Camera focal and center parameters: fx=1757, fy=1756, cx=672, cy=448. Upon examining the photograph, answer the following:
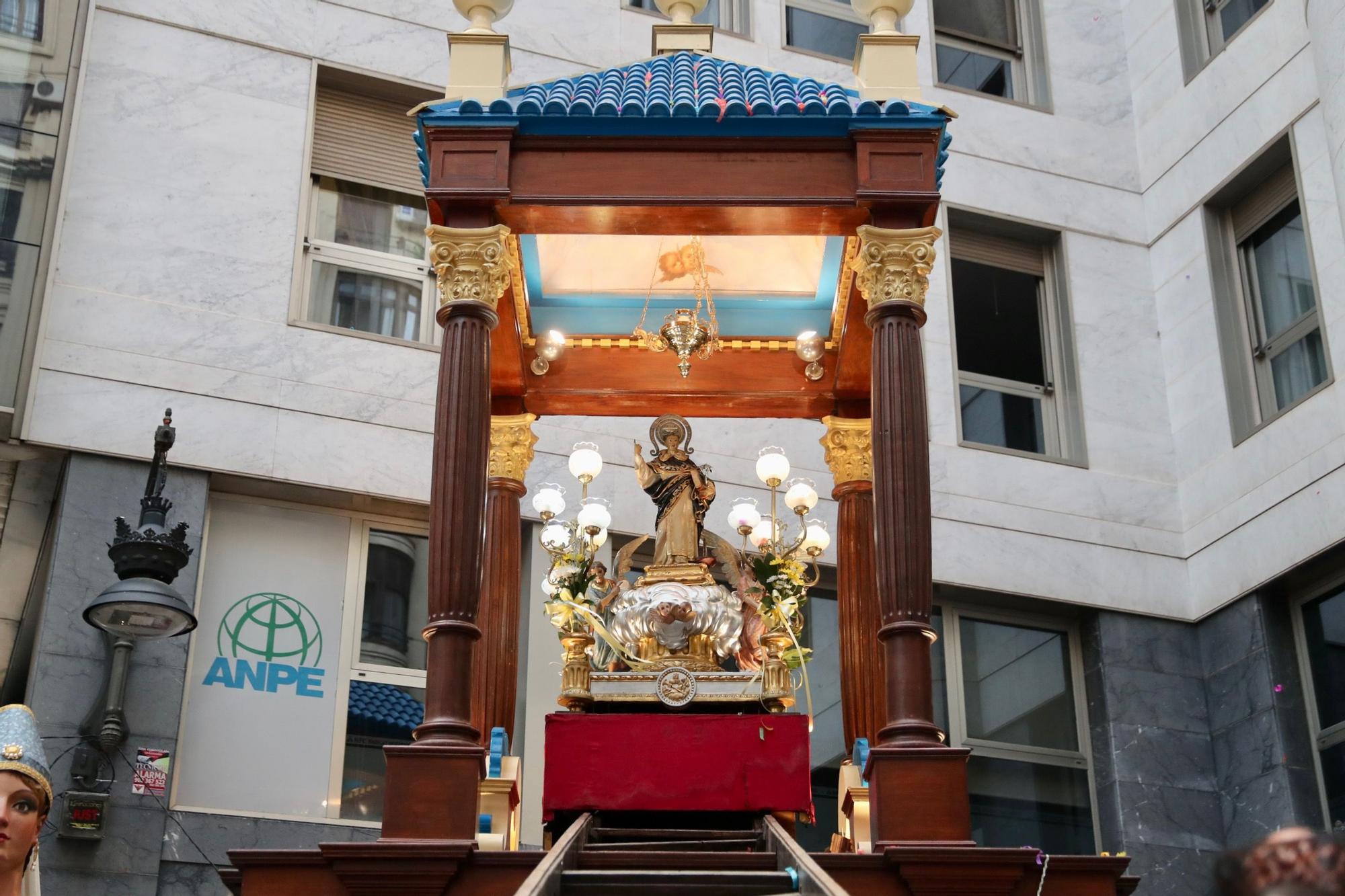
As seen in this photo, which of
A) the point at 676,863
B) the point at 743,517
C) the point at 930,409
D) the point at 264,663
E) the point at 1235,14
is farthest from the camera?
the point at 1235,14

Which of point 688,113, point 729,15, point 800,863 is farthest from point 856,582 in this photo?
point 729,15

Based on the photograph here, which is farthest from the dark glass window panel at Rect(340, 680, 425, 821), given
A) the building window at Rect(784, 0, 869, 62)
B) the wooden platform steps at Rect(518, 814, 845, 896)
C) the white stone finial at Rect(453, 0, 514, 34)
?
the building window at Rect(784, 0, 869, 62)

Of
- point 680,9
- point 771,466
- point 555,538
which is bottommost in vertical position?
point 555,538

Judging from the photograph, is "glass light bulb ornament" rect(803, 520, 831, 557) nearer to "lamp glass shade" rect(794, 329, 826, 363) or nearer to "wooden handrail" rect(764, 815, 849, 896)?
"lamp glass shade" rect(794, 329, 826, 363)

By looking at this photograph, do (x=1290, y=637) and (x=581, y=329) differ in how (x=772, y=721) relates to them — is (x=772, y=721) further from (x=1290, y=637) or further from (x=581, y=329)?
(x=1290, y=637)

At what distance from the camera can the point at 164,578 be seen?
1128 centimetres

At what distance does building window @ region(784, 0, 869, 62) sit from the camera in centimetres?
1800

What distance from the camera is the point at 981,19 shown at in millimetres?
19094

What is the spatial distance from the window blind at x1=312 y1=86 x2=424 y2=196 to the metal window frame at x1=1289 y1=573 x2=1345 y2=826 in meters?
8.72

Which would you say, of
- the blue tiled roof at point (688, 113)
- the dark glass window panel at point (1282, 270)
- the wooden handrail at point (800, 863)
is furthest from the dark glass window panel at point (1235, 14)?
the wooden handrail at point (800, 863)

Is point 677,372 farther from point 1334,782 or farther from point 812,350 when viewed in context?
point 1334,782

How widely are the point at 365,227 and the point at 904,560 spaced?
811 cm

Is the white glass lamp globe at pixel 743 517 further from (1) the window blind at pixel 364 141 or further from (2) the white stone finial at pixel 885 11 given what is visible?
(1) the window blind at pixel 364 141

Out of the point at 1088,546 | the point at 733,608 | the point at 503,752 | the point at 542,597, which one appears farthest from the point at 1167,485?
the point at 503,752
